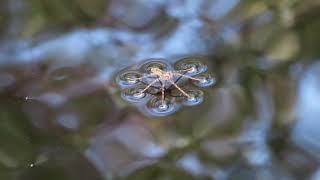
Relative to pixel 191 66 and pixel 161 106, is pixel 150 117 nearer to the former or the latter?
pixel 161 106

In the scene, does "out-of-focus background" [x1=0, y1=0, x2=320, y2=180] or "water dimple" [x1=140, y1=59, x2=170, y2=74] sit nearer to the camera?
"out-of-focus background" [x1=0, y1=0, x2=320, y2=180]

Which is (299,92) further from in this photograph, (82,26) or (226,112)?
(82,26)

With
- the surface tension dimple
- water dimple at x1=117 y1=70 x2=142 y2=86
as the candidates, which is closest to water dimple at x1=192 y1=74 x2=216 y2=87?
the surface tension dimple

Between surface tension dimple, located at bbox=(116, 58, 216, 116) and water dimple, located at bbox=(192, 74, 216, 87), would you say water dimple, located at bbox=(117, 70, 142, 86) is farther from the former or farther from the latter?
water dimple, located at bbox=(192, 74, 216, 87)

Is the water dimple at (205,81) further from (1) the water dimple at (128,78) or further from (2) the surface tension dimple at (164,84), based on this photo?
(1) the water dimple at (128,78)

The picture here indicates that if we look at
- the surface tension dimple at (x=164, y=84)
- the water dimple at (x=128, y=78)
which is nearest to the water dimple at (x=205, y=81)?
the surface tension dimple at (x=164, y=84)

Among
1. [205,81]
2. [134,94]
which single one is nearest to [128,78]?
[134,94]

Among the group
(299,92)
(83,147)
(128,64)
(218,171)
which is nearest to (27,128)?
(83,147)
